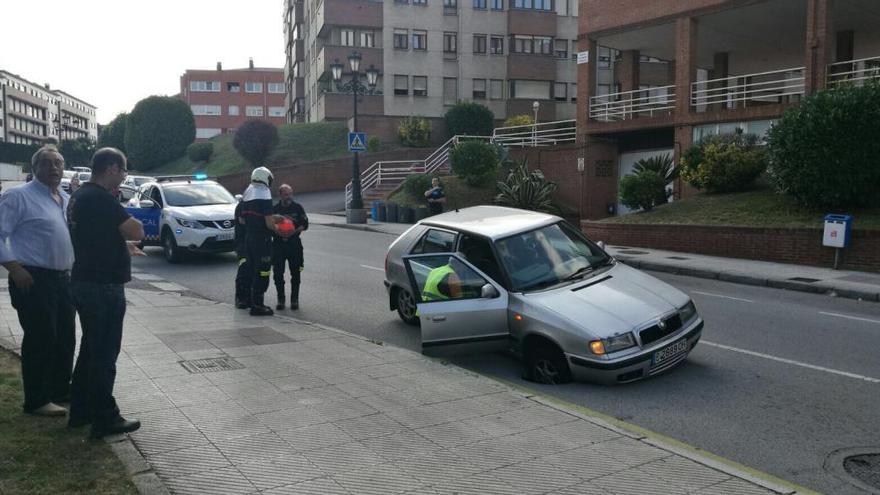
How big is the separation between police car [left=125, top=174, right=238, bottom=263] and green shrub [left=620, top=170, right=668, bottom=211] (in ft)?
36.6

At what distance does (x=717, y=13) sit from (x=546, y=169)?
926cm

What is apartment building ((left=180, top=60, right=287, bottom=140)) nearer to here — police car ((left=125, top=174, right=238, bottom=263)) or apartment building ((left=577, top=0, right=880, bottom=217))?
apartment building ((left=577, top=0, right=880, bottom=217))

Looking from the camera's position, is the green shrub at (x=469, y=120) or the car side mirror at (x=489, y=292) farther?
the green shrub at (x=469, y=120)

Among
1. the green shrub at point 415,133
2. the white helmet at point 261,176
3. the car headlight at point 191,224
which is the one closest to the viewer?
the white helmet at point 261,176

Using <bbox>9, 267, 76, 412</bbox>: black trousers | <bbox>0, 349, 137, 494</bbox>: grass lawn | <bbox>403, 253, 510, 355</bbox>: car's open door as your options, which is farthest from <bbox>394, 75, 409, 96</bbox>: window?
<bbox>0, 349, 137, 494</bbox>: grass lawn

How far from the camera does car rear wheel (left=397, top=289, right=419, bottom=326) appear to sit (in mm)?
9578

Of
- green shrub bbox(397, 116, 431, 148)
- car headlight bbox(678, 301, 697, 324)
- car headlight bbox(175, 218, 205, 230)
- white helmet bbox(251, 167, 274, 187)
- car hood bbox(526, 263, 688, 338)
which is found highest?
green shrub bbox(397, 116, 431, 148)

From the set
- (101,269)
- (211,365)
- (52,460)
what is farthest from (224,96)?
(52,460)

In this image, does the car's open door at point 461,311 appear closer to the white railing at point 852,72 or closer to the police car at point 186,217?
the police car at point 186,217

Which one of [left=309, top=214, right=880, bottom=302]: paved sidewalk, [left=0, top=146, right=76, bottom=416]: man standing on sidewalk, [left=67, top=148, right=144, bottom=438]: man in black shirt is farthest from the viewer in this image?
[left=309, top=214, right=880, bottom=302]: paved sidewalk

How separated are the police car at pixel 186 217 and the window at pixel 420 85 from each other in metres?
34.8

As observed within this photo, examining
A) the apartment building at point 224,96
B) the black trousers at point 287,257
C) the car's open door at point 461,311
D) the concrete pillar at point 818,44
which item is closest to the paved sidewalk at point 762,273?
the concrete pillar at point 818,44

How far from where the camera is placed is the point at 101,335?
16.2ft

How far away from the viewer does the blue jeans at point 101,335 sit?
489 cm
